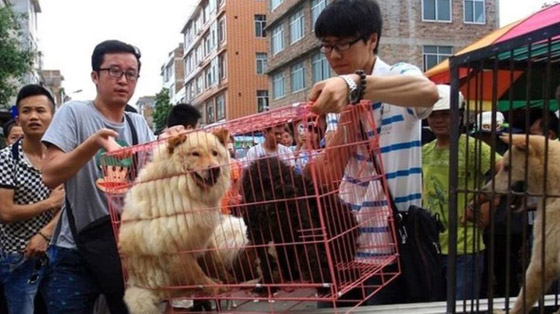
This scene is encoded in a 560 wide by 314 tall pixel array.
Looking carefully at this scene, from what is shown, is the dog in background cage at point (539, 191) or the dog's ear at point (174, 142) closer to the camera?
the dog's ear at point (174, 142)

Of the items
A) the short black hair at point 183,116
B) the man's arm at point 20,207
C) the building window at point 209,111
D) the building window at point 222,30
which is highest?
the building window at point 222,30

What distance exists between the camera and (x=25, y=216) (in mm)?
3803

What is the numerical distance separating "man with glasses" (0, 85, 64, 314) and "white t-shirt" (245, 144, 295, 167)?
233 cm

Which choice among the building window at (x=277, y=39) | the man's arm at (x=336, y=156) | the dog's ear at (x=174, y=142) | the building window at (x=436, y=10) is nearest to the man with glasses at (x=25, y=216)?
the dog's ear at (x=174, y=142)

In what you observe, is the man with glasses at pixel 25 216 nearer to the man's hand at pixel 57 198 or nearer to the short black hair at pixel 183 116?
the man's hand at pixel 57 198

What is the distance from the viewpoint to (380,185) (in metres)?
2.30

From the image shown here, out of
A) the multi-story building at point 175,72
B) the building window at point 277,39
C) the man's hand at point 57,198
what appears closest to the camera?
the man's hand at point 57,198

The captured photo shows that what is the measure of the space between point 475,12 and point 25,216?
25.6m

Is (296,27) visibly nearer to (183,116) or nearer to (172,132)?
(183,116)

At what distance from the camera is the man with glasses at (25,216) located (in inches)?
149

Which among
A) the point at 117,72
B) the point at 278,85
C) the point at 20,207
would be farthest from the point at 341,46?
the point at 278,85

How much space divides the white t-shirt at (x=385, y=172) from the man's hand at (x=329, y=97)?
0.27 meters

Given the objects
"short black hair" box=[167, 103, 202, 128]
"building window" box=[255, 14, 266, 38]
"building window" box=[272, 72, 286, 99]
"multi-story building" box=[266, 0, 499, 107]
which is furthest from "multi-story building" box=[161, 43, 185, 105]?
"short black hair" box=[167, 103, 202, 128]

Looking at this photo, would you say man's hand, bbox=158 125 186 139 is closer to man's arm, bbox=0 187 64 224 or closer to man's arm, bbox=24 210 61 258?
man's arm, bbox=24 210 61 258
